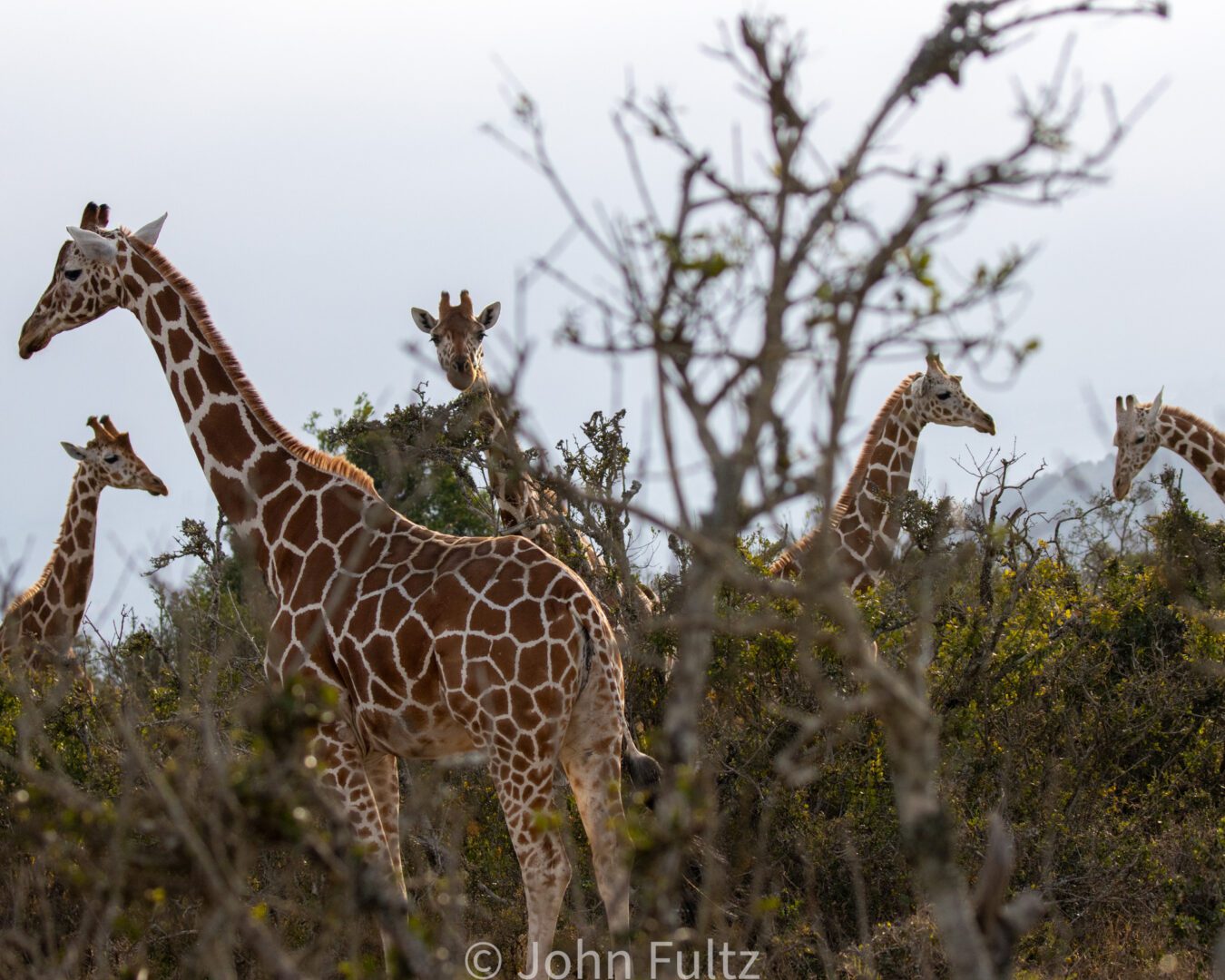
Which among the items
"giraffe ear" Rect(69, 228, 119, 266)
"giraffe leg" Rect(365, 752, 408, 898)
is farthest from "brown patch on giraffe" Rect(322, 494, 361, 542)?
"giraffe ear" Rect(69, 228, 119, 266)

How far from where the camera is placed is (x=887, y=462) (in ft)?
37.8

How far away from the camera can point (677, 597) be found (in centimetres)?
804

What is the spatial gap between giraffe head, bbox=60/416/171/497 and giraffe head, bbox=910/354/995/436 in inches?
229

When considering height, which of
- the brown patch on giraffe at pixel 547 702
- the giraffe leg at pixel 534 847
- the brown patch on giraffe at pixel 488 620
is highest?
the brown patch on giraffe at pixel 488 620

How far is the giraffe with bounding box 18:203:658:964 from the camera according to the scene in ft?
21.5

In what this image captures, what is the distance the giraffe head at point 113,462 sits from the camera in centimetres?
1172

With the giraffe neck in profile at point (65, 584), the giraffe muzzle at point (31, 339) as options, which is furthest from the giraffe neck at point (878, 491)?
the giraffe neck in profile at point (65, 584)

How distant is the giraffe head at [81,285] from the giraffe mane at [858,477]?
4264 millimetres

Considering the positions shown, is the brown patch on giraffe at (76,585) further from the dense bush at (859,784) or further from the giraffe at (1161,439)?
the giraffe at (1161,439)

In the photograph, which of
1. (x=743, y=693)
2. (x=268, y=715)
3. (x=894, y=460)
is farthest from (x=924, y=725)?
(x=894, y=460)

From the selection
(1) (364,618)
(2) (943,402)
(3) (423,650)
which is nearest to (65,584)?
(1) (364,618)

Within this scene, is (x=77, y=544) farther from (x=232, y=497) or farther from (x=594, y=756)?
(x=594, y=756)

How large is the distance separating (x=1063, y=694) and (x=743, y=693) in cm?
194

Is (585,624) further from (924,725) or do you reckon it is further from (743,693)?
(924,725)
